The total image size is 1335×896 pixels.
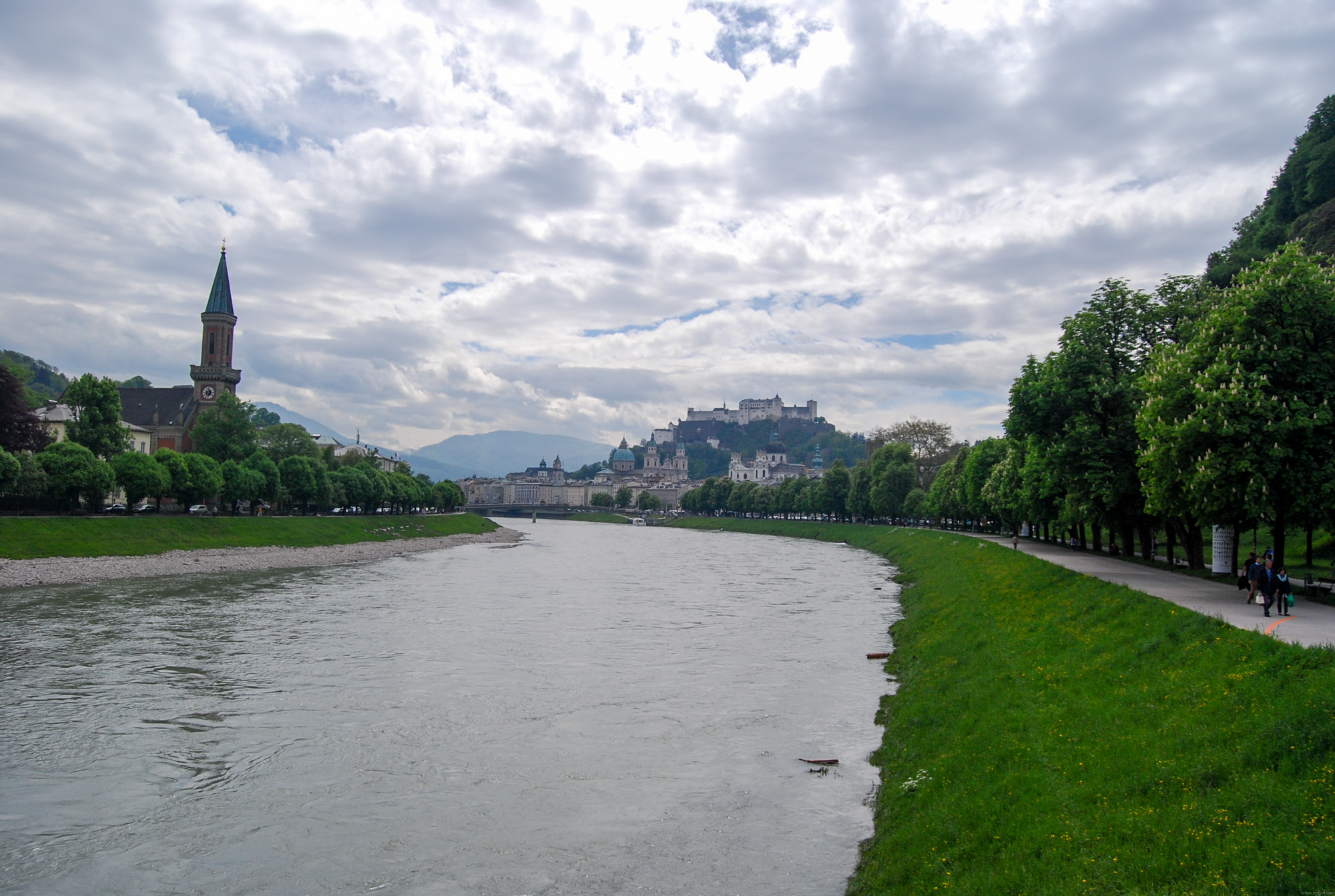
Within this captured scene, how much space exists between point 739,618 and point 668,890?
25.3 metres

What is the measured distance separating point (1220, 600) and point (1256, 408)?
513 centimetres

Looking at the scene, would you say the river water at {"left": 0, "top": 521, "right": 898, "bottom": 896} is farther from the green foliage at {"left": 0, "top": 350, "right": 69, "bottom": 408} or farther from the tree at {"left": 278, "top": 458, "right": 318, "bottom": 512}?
the green foliage at {"left": 0, "top": 350, "right": 69, "bottom": 408}

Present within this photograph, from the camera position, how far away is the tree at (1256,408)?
23.3 metres

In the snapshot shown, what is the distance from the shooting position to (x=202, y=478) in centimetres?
7462

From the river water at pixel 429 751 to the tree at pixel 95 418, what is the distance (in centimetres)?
3858

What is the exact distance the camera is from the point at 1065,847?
1033 cm

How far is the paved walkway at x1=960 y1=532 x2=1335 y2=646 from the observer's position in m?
17.5

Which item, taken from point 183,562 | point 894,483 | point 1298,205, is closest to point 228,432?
point 183,562

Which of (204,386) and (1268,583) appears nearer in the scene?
(1268,583)

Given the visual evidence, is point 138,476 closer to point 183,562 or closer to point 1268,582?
point 183,562

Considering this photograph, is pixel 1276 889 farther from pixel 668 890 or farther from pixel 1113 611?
pixel 1113 611

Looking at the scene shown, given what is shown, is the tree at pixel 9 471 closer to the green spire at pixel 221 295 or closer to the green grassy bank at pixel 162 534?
the green grassy bank at pixel 162 534

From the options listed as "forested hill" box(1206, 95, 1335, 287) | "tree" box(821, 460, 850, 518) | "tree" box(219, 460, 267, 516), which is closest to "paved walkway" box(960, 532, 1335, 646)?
"forested hill" box(1206, 95, 1335, 287)

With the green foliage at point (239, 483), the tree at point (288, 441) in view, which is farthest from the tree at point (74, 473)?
the tree at point (288, 441)
